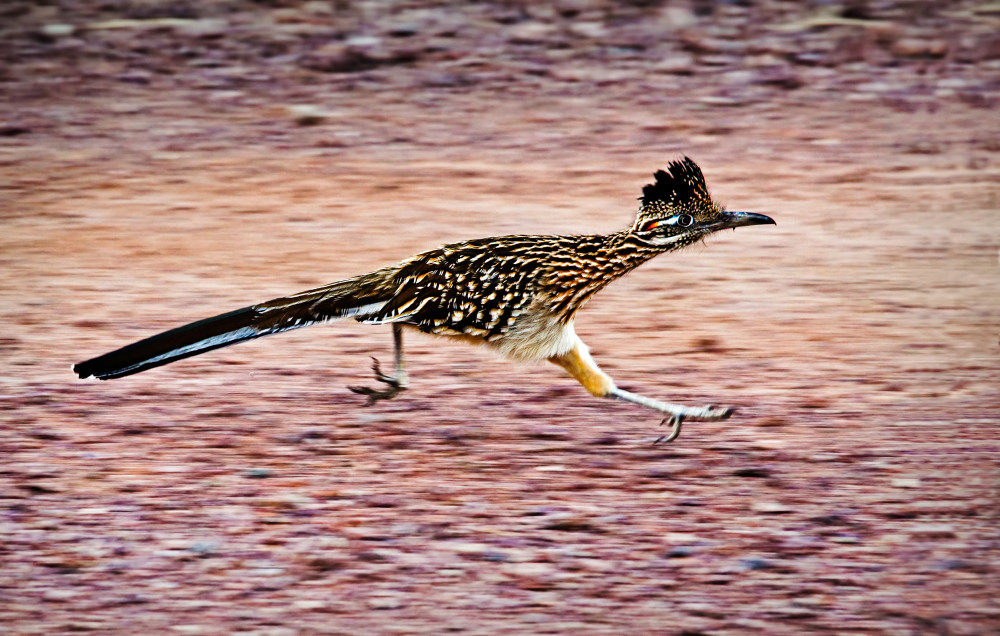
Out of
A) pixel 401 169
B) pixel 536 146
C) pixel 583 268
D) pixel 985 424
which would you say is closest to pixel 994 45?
pixel 536 146

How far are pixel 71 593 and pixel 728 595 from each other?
235 centimetres

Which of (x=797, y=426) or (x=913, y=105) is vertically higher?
(x=913, y=105)

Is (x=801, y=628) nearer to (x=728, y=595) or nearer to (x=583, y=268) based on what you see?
(x=728, y=595)

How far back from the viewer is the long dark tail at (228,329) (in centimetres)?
598

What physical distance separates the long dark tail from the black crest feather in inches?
51.4

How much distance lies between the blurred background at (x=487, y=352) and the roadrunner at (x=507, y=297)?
1.58 ft

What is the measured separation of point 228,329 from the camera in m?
5.99

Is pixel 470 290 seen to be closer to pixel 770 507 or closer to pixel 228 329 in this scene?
pixel 228 329

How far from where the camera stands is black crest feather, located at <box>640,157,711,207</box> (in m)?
6.10

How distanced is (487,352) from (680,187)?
1236mm

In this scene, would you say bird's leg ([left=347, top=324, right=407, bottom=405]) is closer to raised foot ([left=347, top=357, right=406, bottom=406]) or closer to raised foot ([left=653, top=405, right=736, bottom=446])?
raised foot ([left=347, top=357, right=406, bottom=406])

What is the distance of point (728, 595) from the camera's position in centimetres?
516

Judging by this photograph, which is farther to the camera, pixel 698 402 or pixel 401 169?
pixel 401 169

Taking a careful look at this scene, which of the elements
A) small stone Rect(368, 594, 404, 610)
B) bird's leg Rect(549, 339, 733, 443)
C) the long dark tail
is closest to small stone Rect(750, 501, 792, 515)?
bird's leg Rect(549, 339, 733, 443)
